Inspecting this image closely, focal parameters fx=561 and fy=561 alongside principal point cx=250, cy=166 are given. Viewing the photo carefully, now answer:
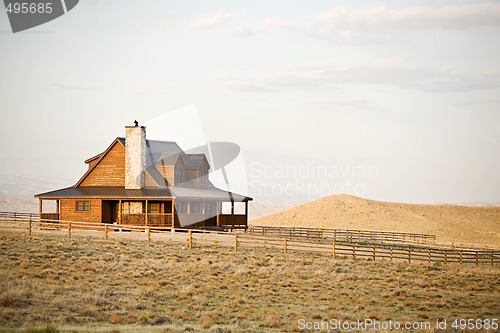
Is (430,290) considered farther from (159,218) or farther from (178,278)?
(159,218)

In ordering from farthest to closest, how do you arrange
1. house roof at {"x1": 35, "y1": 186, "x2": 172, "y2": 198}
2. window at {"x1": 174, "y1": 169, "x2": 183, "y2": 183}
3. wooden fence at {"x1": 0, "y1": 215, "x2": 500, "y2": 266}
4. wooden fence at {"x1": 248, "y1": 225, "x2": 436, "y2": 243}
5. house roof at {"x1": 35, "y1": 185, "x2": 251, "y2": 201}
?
wooden fence at {"x1": 248, "y1": 225, "x2": 436, "y2": 243}, window at {"x1": 174, "y1": 169, "x2": 183, "y2": 183}, house roof at {"x1": 35, "y1": 186, "x2": 172, "y2": 198}, house roof at {"x1": 35, "y1": 185, "x2": 251, "y2": 201}, wooden fence at {"x1": 0, "y1": 215, "x2": 500, "y2": 266}

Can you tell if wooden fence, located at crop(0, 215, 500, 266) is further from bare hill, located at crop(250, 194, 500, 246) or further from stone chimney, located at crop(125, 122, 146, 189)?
bare hill, located at crop(250, 194, 500, 246)

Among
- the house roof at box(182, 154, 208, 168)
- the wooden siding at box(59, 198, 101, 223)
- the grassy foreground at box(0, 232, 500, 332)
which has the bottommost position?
the grassy foreground at box(0, 232, 500, 332)

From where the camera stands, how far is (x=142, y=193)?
4331 centimetres

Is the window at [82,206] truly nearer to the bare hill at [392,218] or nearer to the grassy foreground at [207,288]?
the grassy foreground at [207,288]

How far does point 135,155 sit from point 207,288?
2286cm

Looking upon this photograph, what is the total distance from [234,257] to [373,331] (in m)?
15.5

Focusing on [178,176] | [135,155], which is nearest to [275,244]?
[178,176]

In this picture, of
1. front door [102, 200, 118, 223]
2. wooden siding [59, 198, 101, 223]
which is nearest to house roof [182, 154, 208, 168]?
front door [102, 200, 118, 223]

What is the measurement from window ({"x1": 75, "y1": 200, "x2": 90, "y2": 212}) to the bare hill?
44.6m

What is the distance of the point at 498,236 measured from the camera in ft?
256

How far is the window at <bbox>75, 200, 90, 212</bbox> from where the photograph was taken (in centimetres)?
4505

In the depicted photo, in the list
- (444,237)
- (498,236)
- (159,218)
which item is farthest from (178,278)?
(498,236)

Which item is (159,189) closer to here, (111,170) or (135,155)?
(135,155)
